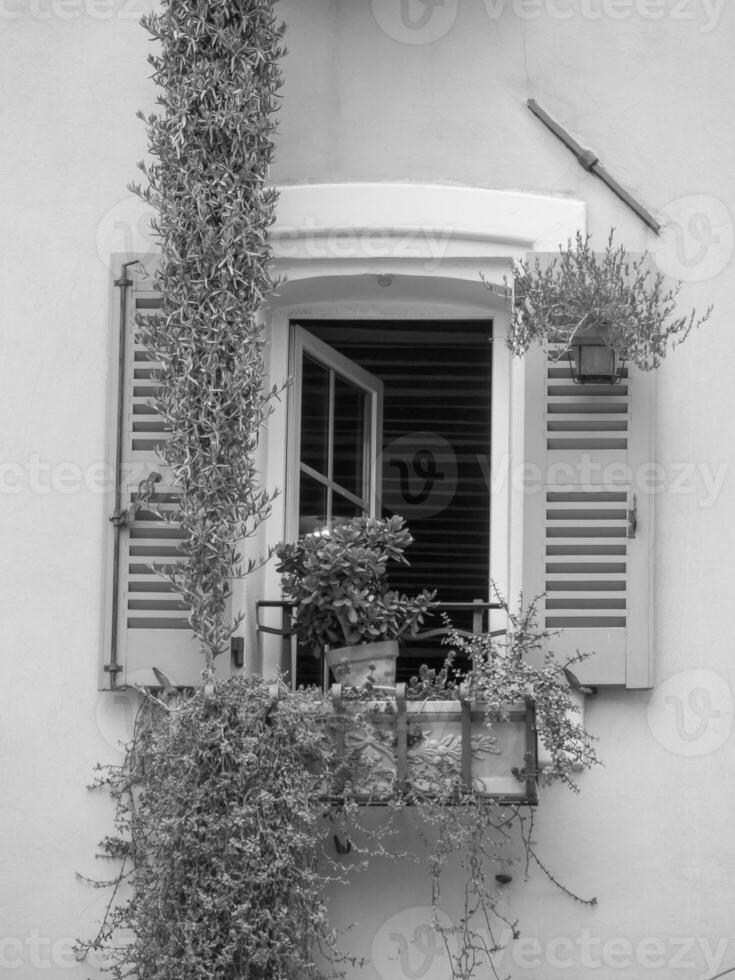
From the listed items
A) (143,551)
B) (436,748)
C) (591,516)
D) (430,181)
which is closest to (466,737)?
(436,748)

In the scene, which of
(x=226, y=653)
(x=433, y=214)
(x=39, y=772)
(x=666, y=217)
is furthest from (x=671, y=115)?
(x=39, y=772)

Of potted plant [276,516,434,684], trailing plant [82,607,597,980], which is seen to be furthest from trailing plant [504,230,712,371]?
trailing plant [82,607,597,980]

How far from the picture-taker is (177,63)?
6145 millimetres

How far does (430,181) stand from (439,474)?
118 inches

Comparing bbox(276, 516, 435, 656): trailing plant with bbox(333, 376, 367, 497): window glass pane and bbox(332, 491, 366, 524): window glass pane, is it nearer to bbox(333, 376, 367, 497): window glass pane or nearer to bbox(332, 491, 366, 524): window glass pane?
bbox(332, 491, 366, 524): window glass pane

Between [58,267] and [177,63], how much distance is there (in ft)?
2.79

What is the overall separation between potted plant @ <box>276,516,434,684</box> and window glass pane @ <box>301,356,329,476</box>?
815 millimetres

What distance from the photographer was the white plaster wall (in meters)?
6.08

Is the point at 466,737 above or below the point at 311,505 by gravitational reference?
below

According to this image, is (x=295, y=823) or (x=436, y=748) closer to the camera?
(x=295, y=823)

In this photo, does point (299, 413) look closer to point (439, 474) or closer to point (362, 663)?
point (362, 663)

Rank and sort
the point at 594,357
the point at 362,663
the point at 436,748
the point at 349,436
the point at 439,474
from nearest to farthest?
1. the point at 436,748
2. the point at 362,663
3. the point at 594,357
4. the point at 349,436
5. the point at 439,474

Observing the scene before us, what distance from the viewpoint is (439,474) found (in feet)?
30.7

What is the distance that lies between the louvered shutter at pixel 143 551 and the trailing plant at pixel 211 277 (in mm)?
133
